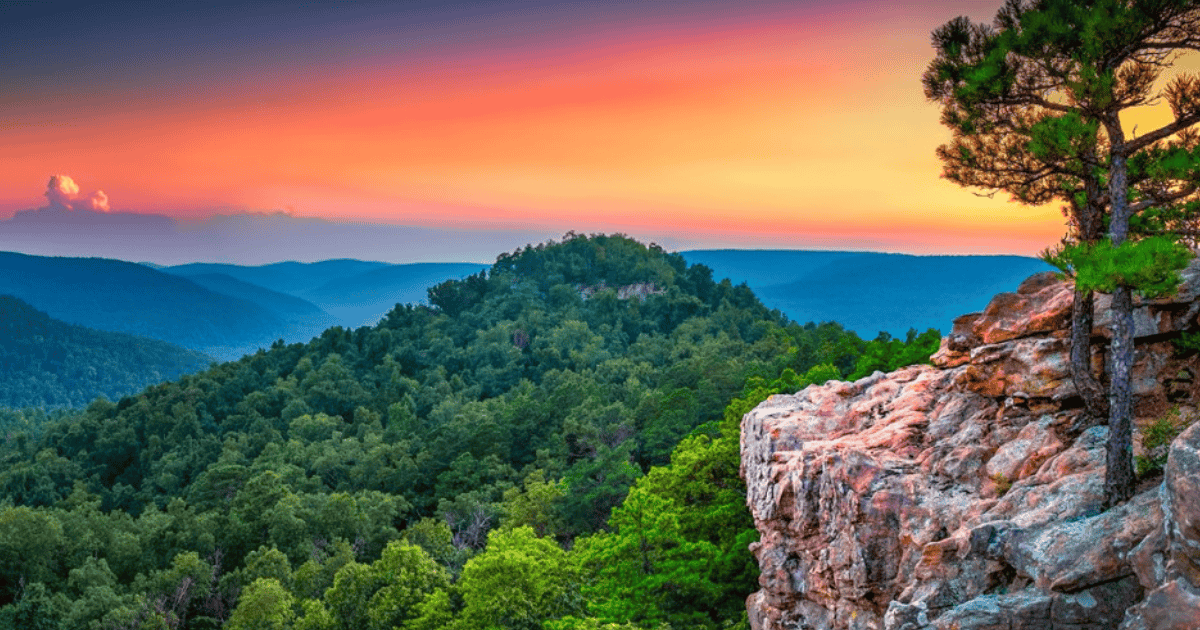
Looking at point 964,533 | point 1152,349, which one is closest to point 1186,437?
point 964,533

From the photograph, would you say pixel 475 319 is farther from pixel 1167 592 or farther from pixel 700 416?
pixel 1167 592

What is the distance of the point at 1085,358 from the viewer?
12250mm

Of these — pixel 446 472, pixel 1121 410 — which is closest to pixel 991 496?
pixel 1121 410

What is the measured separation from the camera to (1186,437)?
26.7 feet

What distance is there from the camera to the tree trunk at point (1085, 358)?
12.2 metres

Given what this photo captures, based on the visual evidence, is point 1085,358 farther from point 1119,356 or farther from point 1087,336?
point 1119,356

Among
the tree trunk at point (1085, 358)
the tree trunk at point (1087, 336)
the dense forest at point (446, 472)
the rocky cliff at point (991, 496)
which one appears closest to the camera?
the rocky cliff at point (991, 496)

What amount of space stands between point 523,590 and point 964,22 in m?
18.3

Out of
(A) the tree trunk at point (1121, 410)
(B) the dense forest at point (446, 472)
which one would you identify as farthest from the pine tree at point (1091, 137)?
(B) the dense forest at point (446, 472)

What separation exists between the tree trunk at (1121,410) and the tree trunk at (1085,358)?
161 centimetres

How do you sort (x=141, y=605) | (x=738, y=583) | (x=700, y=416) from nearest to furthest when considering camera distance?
(x=738, y=583) < (x=141, y=605) < (x=700, y=416)

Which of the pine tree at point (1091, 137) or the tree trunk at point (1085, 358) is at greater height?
the pine tree at point (1091, 137)

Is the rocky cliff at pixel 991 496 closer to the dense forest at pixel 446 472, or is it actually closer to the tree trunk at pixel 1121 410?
the tree trunk at pixel 1121 410

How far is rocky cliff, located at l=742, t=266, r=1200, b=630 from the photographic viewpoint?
30.5 ft
